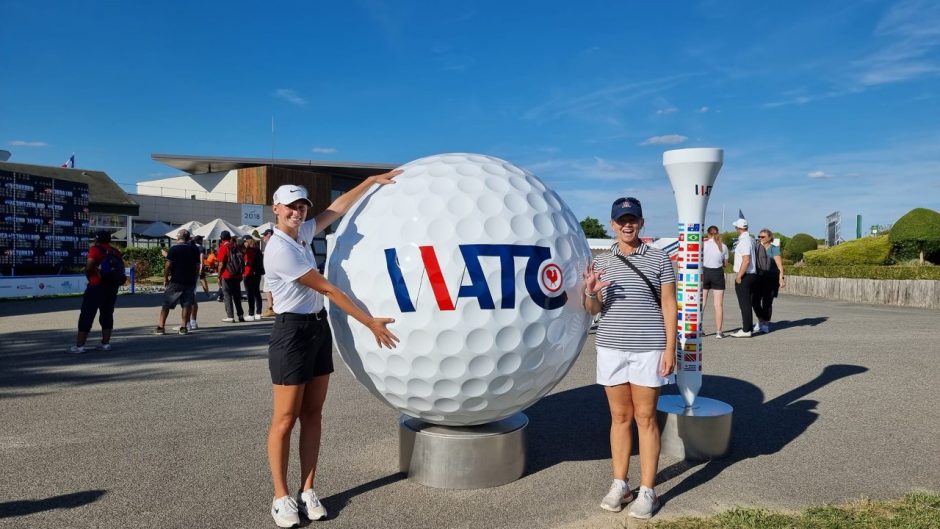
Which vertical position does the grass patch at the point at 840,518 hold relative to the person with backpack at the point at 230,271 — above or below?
below

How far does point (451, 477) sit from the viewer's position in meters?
4.30

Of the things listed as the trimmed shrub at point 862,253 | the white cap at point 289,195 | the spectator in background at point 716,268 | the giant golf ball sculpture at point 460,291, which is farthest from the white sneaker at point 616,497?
the trimmed shrub at point 862,253

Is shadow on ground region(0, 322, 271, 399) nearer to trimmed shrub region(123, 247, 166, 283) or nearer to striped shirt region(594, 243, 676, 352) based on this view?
striped shirt region(594, 243, 676, 352)

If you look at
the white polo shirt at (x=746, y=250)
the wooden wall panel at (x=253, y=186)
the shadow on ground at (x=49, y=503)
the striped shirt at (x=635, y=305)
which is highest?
the wooden wall panel at (x=253, y=186)

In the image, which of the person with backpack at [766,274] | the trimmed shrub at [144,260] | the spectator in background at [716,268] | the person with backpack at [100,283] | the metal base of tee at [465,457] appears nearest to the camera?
the metal base of tee at [465,457]

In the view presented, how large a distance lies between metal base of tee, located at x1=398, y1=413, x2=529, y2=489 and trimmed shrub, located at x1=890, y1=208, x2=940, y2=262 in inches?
1074

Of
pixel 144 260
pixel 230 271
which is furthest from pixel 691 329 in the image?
pixel 144 260

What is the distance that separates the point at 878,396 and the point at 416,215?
5.96 m

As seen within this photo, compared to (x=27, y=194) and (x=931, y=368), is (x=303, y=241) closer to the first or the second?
(x=931, y=368)

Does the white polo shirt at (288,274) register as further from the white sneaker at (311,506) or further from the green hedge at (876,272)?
the green hedge at (876,272)

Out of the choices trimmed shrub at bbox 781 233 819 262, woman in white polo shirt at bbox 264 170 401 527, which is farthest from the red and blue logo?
trimmed shrub at bbox 781 233 819 262

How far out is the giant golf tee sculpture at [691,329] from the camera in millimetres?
4914

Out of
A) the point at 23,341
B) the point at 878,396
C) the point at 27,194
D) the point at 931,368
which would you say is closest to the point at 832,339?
the point at 931,368

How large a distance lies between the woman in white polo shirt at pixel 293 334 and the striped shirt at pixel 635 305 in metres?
1.46
